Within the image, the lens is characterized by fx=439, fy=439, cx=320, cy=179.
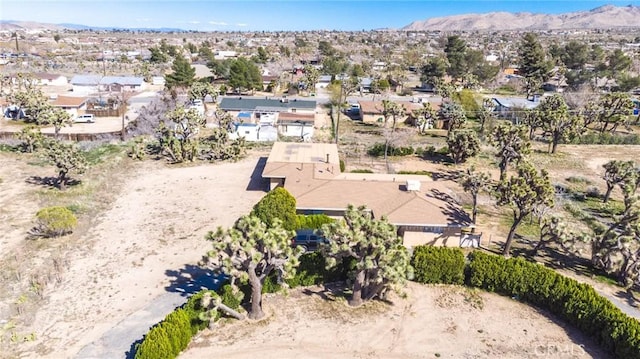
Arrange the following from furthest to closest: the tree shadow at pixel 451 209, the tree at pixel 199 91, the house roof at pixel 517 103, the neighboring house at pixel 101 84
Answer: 1. the neighboring house at pixel 101 84
2. the house roof at pixel 517 103
3. the tree at pixel 199 91
4. the tree shadow at pixel 451 209

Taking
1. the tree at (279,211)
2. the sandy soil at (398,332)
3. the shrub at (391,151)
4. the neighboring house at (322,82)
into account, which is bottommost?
the sandy soil at (398,332)

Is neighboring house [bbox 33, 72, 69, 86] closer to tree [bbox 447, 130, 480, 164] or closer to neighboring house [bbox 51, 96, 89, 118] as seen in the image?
neighboring house [bbox 51, 96, 89, 118]

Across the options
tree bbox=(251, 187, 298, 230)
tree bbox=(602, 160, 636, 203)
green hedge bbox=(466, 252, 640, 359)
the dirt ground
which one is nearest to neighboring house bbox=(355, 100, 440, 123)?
tree bbox=(602, 160, 636, 203)

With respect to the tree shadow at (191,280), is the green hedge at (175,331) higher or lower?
higher

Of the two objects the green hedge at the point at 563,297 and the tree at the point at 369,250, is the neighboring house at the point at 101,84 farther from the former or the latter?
the green hedge at the point at 563,297

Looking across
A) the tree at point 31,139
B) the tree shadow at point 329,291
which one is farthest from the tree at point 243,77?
the tree shadow at point 329,291

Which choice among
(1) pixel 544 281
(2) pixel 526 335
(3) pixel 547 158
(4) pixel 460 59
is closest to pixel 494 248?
(1) pixel 544 281

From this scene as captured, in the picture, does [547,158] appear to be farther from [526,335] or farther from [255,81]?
[255,81]
